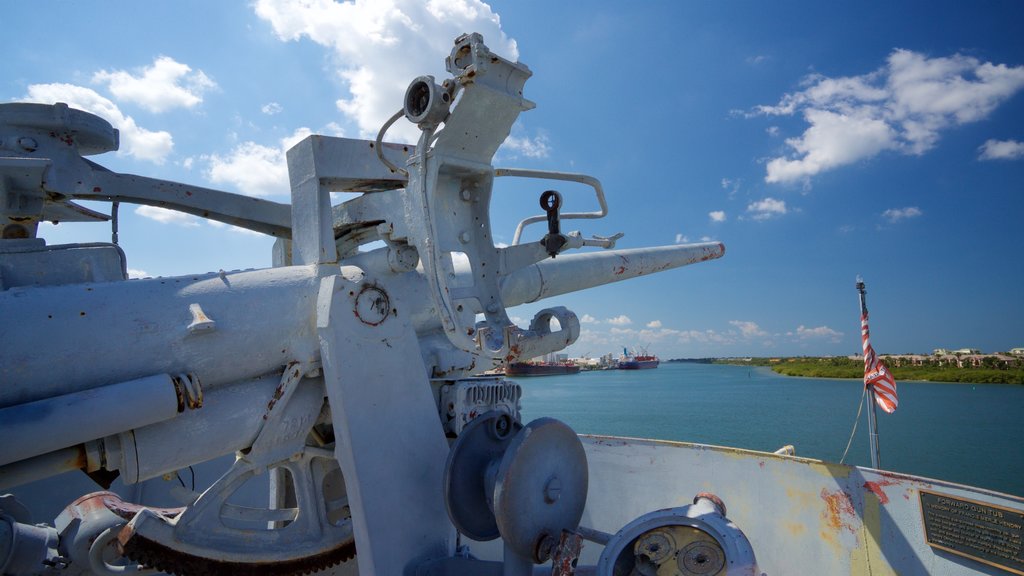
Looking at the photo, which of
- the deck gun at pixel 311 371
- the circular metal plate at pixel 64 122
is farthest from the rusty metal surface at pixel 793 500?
the circular metal plate at pixel 64 122

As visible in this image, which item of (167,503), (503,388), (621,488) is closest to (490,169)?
(503,388)

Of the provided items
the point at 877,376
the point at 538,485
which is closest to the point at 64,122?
the point at 538,485

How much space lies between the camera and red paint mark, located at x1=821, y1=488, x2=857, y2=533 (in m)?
3.87

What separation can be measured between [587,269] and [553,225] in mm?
1765

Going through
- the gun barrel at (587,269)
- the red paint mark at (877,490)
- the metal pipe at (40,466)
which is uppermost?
the gun barrel at (587,269)

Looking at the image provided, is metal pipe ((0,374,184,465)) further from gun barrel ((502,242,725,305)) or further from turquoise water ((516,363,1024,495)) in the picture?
turquoise water ((516,363,1024,495))

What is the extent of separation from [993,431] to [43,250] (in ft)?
95.0

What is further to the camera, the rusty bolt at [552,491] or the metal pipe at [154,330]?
the rusty bolt at [552,491]

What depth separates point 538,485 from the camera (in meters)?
2.63

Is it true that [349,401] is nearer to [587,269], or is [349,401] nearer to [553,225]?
[553,225]

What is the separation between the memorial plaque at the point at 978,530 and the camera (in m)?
3.25

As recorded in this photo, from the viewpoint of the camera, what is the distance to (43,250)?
2.82m

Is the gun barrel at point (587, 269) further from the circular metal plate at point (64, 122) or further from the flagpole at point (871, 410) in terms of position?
the circular metal plate at point (64, 122)

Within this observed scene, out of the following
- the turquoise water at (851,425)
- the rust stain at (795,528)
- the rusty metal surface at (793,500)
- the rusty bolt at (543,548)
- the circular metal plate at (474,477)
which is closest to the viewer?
the rusty bolt at (543,548)
